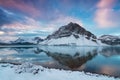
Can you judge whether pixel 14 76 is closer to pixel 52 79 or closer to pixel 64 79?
pixel 52 79

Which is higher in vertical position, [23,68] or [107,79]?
[23,68]

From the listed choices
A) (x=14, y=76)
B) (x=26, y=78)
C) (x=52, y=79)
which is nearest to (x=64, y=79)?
(x=52, y=79)

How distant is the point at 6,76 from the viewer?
17969 mm

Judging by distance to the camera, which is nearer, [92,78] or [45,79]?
[45,79]

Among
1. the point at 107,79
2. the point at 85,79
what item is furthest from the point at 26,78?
the point at 107,79

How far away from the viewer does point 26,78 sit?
17469mm

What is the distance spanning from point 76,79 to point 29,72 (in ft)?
18.5

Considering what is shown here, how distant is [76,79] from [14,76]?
7.14 meters

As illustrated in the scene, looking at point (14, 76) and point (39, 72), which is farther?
point (39, 72)

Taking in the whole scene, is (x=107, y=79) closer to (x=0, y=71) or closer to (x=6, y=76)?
(x=6, y=76)

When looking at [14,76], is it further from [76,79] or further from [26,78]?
[76,79]

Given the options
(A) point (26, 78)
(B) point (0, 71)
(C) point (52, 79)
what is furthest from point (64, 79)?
(B) point (0, 71)

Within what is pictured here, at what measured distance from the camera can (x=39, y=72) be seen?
1953 cm

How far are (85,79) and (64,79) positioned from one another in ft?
8.45
